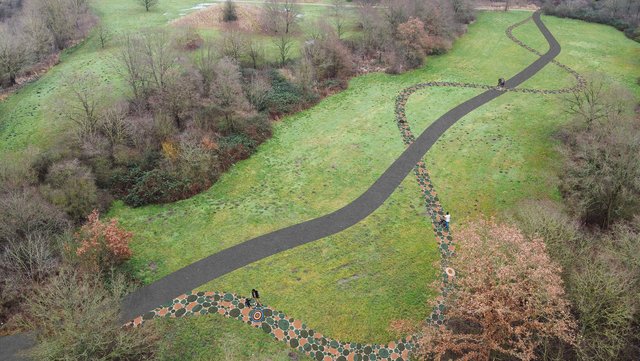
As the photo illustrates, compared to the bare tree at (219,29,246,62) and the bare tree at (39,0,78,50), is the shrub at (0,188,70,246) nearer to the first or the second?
the bare tree at (219,29,246,62)

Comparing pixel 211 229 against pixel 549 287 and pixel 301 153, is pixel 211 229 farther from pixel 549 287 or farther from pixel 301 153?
pixel 549 287

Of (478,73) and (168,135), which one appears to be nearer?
(168,135)

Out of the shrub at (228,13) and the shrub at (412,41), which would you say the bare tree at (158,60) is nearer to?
the shrub at (228,13)

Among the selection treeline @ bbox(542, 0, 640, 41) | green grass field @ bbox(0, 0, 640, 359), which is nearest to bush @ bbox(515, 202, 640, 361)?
green grass field @ bbox(0, 0, 640, 359)

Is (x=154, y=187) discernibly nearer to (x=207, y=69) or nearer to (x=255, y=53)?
(x=207, y=69)

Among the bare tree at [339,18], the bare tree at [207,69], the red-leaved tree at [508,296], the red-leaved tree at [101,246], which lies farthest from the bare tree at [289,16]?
the red-leaved tree at [508,296]

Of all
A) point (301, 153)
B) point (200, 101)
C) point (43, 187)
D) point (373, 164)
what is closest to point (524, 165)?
point (373, 164)

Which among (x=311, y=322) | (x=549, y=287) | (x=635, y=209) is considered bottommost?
(x=311, y=322)

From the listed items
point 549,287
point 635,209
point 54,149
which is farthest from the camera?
point 54,149
